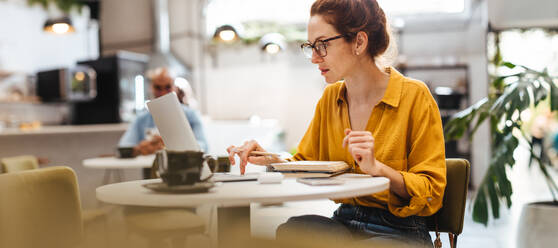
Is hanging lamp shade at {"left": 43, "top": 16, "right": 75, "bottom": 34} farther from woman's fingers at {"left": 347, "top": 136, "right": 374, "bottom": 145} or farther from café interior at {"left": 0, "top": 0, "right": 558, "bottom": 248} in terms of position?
woman's fingers at {"left": 347, "top": 136, "right": 374, "bottom": 145}

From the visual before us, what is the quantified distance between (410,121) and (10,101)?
7.08 metres

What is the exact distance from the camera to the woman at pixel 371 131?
1331 mm

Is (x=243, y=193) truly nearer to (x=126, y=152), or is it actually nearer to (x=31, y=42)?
(x=126, y=152)

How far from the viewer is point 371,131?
5.00ft

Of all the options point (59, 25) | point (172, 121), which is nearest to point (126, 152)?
point (172, 121)

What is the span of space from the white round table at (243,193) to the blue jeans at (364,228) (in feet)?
0.47

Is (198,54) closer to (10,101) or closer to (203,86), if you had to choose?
(203,86)

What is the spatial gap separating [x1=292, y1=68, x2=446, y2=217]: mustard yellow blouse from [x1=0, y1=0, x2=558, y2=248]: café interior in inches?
7.2

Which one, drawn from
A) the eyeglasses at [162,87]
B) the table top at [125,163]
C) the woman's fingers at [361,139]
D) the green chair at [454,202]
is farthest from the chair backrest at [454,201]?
the eyeglasses at [162,87]

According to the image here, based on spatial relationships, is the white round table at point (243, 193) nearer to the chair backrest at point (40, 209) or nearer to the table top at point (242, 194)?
the table top at point (242, 194)

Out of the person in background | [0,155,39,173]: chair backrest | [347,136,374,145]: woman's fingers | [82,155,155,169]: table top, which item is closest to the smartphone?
[347,136,374,145]: woman's fingers

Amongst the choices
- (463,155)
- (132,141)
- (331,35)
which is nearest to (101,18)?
(132,141)

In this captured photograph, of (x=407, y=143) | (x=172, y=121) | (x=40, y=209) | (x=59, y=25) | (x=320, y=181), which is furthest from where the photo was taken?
(x=59, y=25)

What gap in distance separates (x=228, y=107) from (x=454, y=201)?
7.95m
